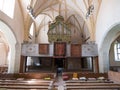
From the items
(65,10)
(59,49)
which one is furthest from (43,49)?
(65,10)

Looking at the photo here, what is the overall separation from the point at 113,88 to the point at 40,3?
39.6 feet

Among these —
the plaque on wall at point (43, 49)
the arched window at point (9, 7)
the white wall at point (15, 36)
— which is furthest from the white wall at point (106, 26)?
the arched window at point (9, 7)

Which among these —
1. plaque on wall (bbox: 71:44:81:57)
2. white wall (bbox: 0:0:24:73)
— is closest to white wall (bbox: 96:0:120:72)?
plaque on wall (bbox: 71:44:81:57)

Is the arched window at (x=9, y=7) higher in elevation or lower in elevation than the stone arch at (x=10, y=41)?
higher

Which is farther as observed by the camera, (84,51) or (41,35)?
(41,35)

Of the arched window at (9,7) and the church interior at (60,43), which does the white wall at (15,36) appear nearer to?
the church interior at (60,43)

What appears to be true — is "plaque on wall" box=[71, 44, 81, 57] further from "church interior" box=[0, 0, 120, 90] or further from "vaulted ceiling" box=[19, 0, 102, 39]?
"vaulted ceiling" box=[19, 0, 102, 39]

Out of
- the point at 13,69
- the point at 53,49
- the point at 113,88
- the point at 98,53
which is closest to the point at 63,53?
the point at 53,49

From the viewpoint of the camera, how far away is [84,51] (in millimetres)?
14484

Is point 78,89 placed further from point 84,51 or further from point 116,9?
point 84,51

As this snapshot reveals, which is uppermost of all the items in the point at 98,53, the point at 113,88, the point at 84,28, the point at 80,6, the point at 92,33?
the point at 80,6

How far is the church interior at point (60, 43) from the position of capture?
11.4m

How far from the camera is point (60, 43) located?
14.8 meters

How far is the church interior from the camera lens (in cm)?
1136
